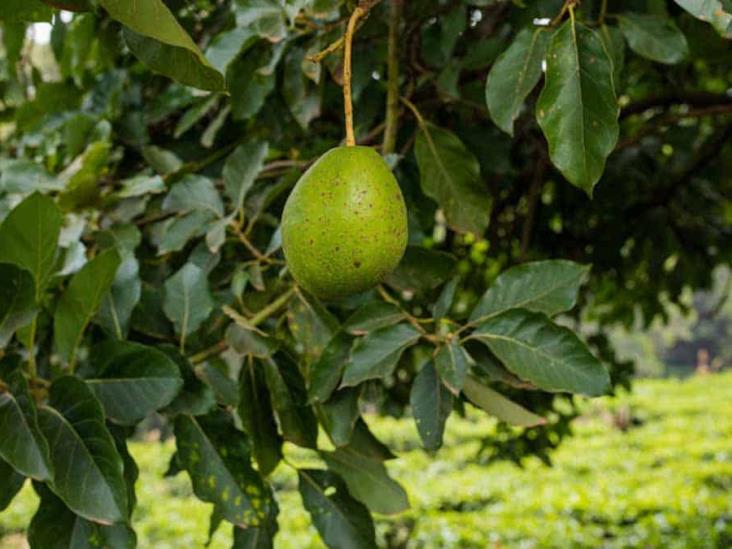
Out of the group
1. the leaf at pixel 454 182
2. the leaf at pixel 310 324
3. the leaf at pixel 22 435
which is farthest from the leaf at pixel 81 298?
the leaf at pixel 454 182

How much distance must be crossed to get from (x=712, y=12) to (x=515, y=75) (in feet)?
0.88

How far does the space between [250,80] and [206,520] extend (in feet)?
18.6

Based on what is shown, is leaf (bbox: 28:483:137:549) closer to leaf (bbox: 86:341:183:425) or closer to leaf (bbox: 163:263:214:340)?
leaf (bbox: 86:341:183:425)

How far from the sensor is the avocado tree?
81 centimetres

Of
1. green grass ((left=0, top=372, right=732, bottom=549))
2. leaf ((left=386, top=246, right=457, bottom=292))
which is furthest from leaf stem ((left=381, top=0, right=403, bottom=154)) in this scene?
green grass ((left=0, top=372, right=732, bottom=549))

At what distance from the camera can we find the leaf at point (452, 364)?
0.96 metres

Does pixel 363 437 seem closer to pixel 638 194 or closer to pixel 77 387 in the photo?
pixel 77 387

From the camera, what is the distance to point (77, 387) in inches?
37.5

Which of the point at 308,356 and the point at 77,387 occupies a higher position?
the point at 77,387

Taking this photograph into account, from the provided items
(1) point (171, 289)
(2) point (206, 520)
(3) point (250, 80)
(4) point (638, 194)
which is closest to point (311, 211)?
(1) point (171, 289)

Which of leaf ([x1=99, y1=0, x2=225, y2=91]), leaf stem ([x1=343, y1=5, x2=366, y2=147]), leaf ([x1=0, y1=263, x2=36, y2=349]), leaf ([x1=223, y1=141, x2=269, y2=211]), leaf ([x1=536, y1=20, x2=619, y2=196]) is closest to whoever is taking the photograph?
leaf ([x1=99, y1=0, x2=225, y2=91])

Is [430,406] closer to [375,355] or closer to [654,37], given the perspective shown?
[375,355]

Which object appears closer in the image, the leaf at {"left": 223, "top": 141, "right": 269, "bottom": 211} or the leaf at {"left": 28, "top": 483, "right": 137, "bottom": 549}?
A: the leaf at {"left": 28, "top": 483, "right": 137, "bottom": 549}

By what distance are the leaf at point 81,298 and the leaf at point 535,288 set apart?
1.35ft
